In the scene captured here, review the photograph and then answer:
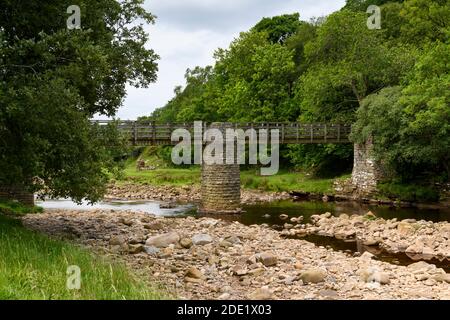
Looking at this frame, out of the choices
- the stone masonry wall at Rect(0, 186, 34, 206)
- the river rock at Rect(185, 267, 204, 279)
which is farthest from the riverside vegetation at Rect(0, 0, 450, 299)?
Result: the stone masonry wall at Rect(0, 186, 34, 206)

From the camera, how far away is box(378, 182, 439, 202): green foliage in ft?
104

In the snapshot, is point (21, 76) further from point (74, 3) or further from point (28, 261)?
point (28, 261)

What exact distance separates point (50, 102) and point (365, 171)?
28538 mm

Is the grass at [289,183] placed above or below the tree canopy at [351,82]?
below

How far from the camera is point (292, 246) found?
58.7 feet

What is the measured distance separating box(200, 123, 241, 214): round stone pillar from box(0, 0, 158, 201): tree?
16594mm

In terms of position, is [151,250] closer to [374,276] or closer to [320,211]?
[374,276]

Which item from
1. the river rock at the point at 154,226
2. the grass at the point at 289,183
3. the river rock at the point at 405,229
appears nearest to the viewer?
the river rock at the point at 405,229

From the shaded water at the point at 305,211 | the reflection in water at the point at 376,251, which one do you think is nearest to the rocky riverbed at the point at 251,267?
the reflection in water at the point at 376,251

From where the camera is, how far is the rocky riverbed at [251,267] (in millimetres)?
11156

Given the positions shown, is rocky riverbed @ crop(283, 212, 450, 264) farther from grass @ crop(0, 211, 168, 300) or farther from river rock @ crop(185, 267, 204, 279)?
grass @ crop(0, 211, 168, 300)

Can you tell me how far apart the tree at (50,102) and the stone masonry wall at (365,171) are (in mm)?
24659

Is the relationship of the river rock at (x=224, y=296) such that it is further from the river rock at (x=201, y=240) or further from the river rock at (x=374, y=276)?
the river rock at (x=201, y=240)

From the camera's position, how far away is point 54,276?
8.80 meters
